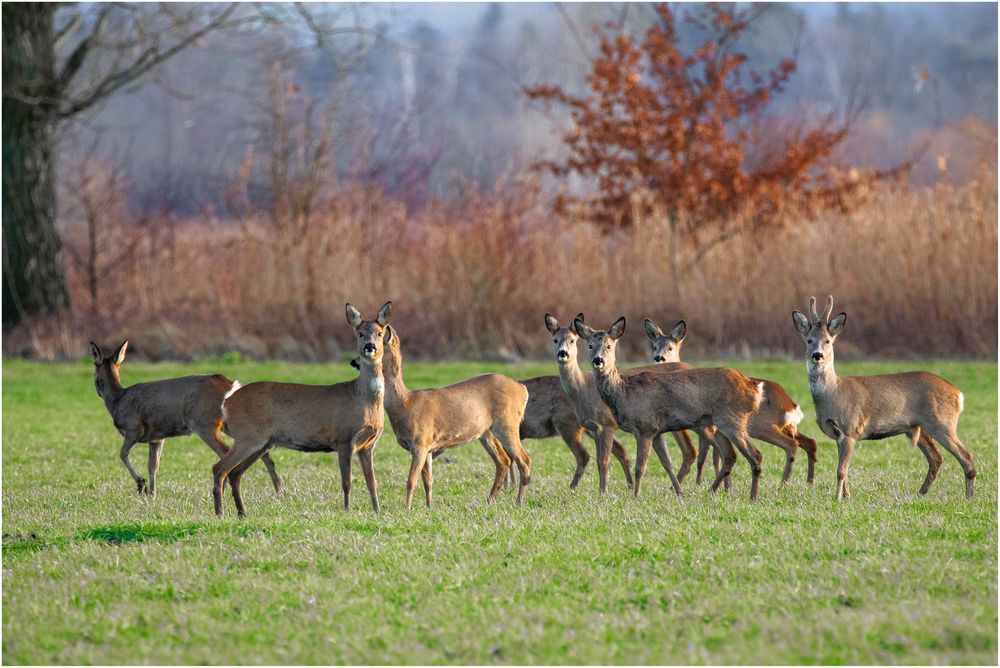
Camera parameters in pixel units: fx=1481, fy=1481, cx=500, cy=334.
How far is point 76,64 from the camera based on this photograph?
22.8 meters

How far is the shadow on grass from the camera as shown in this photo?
7773 mm

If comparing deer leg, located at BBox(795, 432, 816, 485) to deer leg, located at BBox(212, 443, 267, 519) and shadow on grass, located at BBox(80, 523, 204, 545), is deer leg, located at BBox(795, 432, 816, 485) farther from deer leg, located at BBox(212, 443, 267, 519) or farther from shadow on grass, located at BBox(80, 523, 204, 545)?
shadow on grass, located at BBox(80, 523, 204, 545)

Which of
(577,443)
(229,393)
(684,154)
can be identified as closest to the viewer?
(229,393)

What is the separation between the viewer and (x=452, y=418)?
9.47 meters

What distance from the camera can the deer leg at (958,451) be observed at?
9.23 m

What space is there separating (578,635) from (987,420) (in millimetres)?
9452

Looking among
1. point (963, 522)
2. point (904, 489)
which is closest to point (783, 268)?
point (904, 489)

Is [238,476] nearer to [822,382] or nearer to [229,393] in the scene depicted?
[229,393]

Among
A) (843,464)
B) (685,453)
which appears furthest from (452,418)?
(843,464)

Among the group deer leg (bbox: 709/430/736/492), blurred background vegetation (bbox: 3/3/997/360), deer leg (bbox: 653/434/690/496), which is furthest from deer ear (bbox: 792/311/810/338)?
blurred background vegetation (bbox: 3/3/997/360)

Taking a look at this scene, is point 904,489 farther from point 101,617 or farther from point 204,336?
point 204,336

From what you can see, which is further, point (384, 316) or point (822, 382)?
point (384, 316)

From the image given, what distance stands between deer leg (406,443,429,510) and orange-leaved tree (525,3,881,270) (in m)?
13.0

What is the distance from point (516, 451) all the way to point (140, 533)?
277cm
